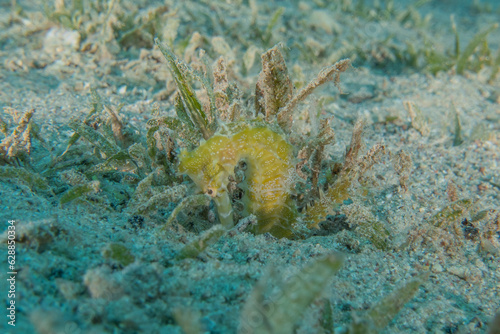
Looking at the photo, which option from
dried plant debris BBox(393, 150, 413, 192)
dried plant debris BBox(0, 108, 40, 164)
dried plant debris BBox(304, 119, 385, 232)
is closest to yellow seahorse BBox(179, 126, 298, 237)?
dried plant debris BBox(304, 119, 385, 232)

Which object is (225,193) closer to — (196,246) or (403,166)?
(196,246)

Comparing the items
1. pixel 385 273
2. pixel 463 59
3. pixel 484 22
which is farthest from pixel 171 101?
pixel 484 22

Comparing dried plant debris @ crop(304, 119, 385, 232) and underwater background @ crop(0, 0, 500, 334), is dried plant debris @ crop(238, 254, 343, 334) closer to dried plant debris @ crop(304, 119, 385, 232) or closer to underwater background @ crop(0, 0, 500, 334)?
underwater background @ crop(0, 0, 500, 334)

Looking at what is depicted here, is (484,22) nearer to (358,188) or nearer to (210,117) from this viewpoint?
(358,188)

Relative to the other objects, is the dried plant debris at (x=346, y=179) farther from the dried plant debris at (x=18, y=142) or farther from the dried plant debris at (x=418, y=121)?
the dried plant debris at (x=18, y=142)

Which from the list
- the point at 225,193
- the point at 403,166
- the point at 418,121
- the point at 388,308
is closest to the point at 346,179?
the point at 403,166

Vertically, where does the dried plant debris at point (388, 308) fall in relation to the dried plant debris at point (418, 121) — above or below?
below

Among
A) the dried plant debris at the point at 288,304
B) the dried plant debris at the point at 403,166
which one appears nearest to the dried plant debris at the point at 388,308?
the dried plant debris at the point at 288,304

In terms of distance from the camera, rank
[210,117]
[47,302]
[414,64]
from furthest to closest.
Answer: [414,64], [210,117], [47,302]
